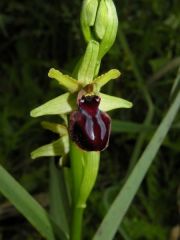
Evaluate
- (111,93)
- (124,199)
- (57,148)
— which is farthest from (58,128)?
(111,93)

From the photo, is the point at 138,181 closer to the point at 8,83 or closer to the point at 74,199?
the point at 74,199

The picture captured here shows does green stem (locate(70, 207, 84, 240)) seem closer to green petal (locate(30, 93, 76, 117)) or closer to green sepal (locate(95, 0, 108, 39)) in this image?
green petal (locate(30, 93, 76, 117))

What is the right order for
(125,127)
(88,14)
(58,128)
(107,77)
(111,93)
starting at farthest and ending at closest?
(111,93), (125,127), (58,128), (107,77), (88,14)

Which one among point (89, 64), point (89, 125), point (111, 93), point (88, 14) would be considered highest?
point (88, 14)

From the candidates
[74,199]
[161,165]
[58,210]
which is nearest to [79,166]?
[74,199]

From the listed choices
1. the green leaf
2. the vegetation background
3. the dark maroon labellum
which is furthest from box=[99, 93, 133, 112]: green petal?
the vegetation background

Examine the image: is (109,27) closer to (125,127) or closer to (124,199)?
(124,199)
